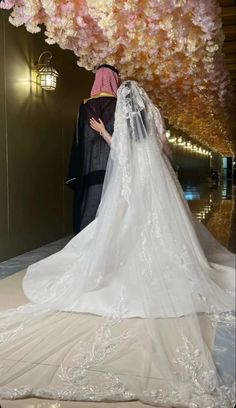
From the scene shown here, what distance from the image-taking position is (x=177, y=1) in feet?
6.84

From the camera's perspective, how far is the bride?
4.07ft

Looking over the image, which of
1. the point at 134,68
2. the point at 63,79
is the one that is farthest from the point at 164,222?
the point at 63,79

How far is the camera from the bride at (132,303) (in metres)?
1.24

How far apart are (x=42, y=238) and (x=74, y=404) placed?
2.88m

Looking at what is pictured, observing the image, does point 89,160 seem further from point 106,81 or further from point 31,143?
point 31,143

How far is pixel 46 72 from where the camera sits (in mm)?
3934

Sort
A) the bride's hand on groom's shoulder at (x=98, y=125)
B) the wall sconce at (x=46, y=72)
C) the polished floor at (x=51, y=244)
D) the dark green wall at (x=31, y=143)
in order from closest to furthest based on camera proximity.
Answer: the polished floor at (x=51, y=244) → the bride's hand on groom's shoulder at (x=98, y=125) → the dark green wall at (x=31, y=143) → the wall sconce at (x=46, y=72)

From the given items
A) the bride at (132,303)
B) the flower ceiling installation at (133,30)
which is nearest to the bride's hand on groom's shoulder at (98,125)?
the bride at (132,303)

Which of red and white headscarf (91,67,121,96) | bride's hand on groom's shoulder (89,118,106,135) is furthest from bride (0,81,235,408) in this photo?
red and white headscarf (91,67,121,96)

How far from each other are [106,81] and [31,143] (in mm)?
1661

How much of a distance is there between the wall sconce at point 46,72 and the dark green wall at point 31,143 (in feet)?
0.21

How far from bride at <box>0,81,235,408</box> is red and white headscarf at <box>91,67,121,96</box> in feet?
0.68

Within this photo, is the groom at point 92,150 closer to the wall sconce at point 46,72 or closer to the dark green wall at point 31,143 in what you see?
the dark green wall at point 31,143

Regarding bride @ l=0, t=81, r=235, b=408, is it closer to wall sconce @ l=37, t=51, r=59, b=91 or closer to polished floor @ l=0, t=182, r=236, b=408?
polished floor @ l=0, t=182, r=236, b=408
